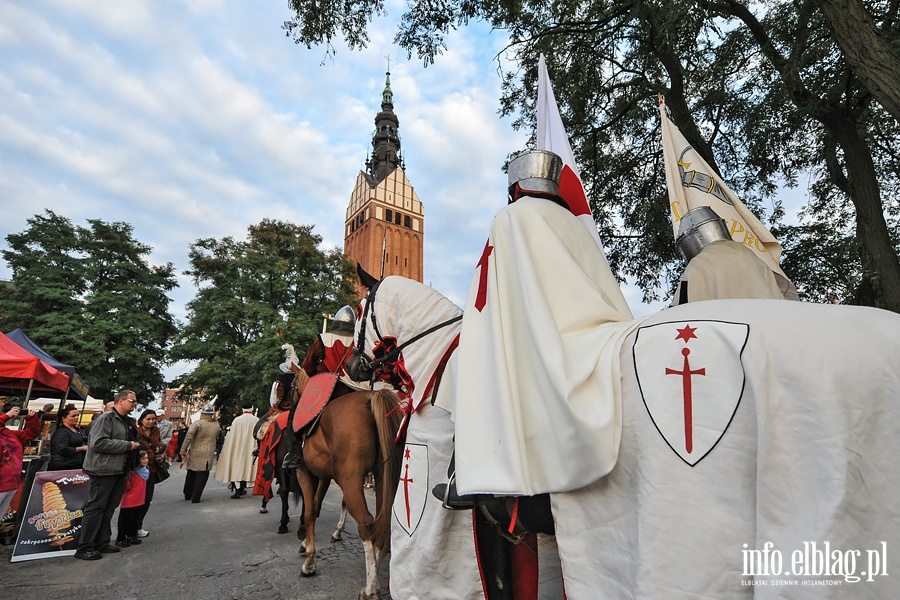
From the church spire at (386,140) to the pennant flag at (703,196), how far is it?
5706 centimetres

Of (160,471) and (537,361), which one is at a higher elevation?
(537,361)

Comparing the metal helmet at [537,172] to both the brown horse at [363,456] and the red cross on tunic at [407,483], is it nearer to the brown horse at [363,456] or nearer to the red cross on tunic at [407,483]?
the red cross on tunic at [407,483]

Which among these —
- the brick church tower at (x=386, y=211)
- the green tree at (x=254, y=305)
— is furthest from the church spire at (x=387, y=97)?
the green tree at (x=254, y=305)

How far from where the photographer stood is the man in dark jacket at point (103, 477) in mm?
4961

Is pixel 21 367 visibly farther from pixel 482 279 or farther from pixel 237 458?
pixel 482 279

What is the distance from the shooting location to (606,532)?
1.34 meters

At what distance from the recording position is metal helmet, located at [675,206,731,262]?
123 inches

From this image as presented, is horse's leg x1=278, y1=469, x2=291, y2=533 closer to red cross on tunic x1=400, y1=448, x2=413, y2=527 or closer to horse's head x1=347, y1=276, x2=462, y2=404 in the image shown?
horse's head x1=347, y1=276, x2=462, y2=404

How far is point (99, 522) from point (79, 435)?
151cm

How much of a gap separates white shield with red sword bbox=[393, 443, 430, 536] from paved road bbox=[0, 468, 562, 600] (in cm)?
85

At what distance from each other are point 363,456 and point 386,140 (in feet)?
202

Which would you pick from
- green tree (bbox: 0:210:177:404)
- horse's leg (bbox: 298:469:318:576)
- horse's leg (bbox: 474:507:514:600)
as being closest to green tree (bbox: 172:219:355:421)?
green tree (bbox: 0:210:177:404)

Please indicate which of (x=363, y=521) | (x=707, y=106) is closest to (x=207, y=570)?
(x=363, y=521)

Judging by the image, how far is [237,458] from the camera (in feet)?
32.4
